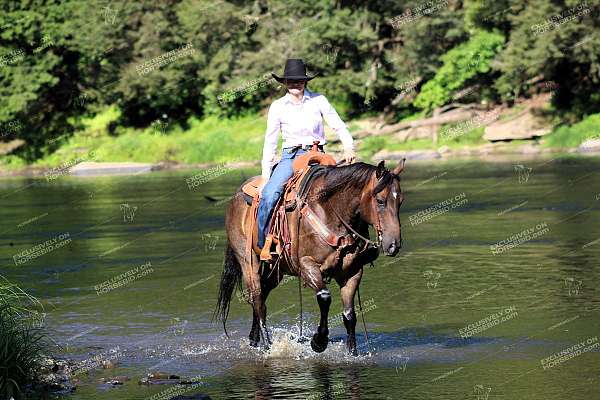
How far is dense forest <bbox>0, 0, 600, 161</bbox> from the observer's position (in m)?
57.0

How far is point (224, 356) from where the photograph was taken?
13461 mm

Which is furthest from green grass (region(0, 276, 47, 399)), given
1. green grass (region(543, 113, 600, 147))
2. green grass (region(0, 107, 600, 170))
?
green grass (region(0, 107, 600, 170))

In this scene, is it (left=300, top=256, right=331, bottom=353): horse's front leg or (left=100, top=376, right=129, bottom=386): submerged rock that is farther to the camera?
(left=300, top=256, right=331, bottom=353): horse's front leg

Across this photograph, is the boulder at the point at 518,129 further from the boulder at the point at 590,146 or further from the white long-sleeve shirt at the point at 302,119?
the white long-sleeve shirt at the point at 302,119

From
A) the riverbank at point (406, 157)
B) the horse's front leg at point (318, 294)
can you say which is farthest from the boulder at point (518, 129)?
the horse's front leg at point (318, 294)

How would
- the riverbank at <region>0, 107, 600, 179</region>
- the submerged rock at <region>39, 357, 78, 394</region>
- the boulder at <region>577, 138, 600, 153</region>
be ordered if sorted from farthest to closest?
the riverbank at <region>0, 107, 600, 179</region>, the boulder at <region>577, 138, 600, 153</region>, the submerged rock at <region>39, 357, 78, 394</region>

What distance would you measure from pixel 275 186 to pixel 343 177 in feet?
3.79

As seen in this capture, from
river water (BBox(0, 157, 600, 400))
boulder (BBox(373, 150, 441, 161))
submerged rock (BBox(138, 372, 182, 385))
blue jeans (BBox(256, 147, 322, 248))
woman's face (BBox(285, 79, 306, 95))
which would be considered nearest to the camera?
river water (BBox(0, 157, 600, 400))

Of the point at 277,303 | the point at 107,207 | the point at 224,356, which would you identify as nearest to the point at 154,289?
the point at 277,303

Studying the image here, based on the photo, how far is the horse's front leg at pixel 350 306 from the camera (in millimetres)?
12695

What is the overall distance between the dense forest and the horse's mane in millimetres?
42126

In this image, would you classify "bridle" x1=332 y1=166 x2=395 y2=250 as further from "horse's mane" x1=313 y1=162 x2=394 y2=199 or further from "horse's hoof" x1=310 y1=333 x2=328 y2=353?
"horse's hoof" x1=310 y1=333 x2=328 y2=353

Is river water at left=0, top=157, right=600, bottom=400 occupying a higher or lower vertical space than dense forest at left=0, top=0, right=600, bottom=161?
higher

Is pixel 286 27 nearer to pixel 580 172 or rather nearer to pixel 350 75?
pixel 350 75
